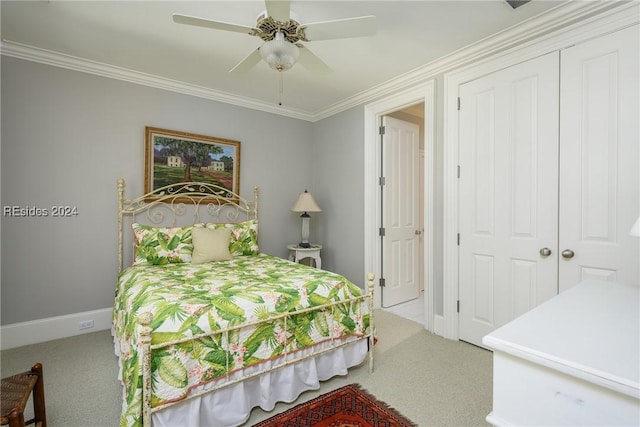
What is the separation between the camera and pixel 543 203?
7.82 ft

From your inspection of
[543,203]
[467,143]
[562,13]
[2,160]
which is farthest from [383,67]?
[2,160]

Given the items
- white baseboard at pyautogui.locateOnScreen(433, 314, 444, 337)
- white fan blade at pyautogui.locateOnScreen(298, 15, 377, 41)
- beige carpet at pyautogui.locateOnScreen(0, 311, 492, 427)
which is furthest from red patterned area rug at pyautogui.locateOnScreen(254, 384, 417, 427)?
white fan blade at pyautogui.locateOnScreen(298, 15, 377, 41)

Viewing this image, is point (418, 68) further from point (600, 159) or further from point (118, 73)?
point (118, 73)

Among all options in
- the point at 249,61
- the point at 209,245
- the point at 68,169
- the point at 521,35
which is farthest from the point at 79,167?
the point at 521,35

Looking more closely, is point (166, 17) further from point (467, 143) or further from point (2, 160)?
point (467, 143)

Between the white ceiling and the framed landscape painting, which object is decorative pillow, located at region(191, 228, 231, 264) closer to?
the framed landscape painting

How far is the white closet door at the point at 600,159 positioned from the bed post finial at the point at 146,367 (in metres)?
2.72

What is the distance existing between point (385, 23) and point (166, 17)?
167cm

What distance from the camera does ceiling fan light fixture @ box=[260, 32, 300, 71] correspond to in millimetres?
1992

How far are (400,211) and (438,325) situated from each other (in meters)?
1.51

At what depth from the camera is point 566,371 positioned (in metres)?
0.70

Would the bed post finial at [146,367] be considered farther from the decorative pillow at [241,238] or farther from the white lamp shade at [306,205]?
the white lamp shade at [306,205]

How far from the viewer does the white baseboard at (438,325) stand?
303 centimetres

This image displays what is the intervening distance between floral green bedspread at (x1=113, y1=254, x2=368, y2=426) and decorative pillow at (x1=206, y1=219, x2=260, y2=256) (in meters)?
0.90
